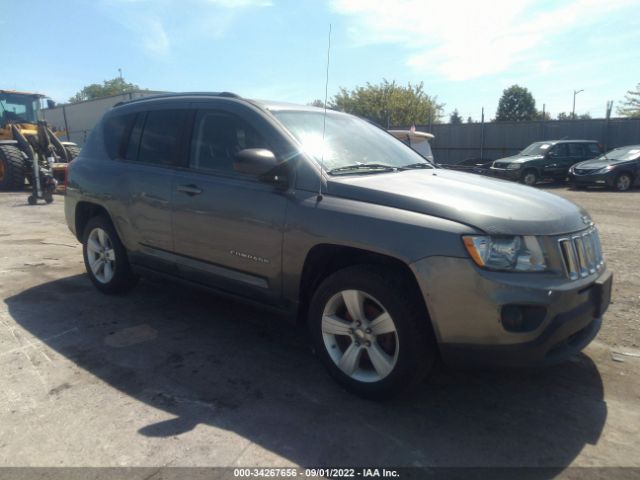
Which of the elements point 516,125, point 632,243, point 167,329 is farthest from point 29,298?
point 516,125

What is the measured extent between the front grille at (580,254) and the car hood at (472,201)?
0.06m

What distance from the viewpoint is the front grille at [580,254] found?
2799mm

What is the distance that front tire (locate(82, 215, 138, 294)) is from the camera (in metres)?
4.77

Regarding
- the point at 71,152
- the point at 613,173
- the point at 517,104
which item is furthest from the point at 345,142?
the point at 517,104

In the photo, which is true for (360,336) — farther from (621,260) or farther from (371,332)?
(621,260)

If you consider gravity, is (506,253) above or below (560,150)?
below

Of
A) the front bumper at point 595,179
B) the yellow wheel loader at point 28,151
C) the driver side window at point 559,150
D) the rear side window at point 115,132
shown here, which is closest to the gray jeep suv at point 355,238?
the rear side window at point 115,132

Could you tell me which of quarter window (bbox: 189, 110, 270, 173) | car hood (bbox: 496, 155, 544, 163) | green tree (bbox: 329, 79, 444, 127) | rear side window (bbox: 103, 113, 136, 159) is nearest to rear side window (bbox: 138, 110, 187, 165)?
quarter window (bbox: 189, 110, 270, 173)

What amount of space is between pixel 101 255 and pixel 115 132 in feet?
3.93

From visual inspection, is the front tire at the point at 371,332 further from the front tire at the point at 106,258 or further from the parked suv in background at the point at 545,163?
the parked suv in background at the point at 545,163

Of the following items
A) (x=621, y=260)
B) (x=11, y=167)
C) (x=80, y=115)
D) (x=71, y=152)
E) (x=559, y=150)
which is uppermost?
(x=80, y=115)

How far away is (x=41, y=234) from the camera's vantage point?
320 inches

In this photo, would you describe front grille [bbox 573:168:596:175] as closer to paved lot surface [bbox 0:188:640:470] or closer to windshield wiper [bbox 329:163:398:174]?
paved lot surface [bbox 0:188:640:470]

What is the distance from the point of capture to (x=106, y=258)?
495 centimetres
